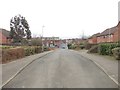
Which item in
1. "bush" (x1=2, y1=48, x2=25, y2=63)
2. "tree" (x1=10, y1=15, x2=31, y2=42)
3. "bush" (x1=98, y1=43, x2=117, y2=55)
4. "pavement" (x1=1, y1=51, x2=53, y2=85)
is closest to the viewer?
"pavement" (x1=1, y1=51, x2=53, y2=85)

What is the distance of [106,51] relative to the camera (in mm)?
38938

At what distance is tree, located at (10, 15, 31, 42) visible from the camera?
3204 inches

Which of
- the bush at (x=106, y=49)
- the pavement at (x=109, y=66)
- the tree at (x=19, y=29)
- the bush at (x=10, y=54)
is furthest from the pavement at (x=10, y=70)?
the tree at (x=19, y=29)

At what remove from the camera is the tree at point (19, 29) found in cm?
8138

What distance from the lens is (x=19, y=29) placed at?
81875 millimetres

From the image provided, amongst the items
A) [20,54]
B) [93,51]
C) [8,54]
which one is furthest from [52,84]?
[93,51]

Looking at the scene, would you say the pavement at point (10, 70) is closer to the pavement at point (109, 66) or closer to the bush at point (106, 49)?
the pavement at point (109, 66)

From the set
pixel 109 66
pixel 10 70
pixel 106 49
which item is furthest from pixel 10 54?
pixel 106 49

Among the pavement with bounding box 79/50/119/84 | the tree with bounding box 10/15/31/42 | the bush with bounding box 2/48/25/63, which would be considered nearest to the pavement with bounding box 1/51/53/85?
the bush with bounding box 2/48/25/63

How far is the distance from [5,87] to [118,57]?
18.1m

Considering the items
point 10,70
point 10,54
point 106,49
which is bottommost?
point 10,70

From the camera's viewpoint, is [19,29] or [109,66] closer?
[109,66]

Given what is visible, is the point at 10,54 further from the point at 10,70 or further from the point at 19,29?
the point at 19,29

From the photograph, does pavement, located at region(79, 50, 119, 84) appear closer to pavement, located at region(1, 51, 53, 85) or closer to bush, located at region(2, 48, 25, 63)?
pavement, located at region(1, 51, 53, 85)
